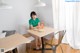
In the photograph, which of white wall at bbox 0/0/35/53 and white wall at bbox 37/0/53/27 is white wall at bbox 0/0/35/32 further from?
white wall at bbox 37/0/53/27

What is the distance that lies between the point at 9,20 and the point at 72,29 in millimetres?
1708

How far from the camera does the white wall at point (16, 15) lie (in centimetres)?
341

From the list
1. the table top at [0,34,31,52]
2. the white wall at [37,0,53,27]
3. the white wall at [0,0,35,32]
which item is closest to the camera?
the table top at [0,34,31,52]

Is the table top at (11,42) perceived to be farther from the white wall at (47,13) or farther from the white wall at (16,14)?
the white wall at (47,13)

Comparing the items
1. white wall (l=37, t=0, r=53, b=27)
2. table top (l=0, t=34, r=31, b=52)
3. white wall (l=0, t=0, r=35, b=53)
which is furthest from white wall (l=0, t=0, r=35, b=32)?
table top (l=0, t=34, r=31, b=52)

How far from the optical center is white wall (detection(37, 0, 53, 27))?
12.1 feet

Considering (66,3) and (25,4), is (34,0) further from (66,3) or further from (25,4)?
(66,3)

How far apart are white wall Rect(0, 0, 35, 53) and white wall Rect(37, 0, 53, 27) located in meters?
0.31

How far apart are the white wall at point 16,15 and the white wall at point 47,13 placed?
12.4 inches

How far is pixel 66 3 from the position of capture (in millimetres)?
3480

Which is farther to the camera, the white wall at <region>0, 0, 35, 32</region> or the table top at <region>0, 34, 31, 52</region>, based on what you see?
the white wall at <region>0, 0, 35, 32</region>

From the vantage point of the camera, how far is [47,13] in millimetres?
3787

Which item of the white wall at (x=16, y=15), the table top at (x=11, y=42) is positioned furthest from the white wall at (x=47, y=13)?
the table top at (x=11, y=42)

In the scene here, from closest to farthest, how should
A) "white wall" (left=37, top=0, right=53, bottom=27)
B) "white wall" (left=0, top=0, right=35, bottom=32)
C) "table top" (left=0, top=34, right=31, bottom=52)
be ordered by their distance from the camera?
"table top" (left=0, top=34, right=31, bottom=52) < "white wall" (left=0, top=0, right=35, bottom=32) < "white wall" (left=37, top=0, right=53, bottom=27)
